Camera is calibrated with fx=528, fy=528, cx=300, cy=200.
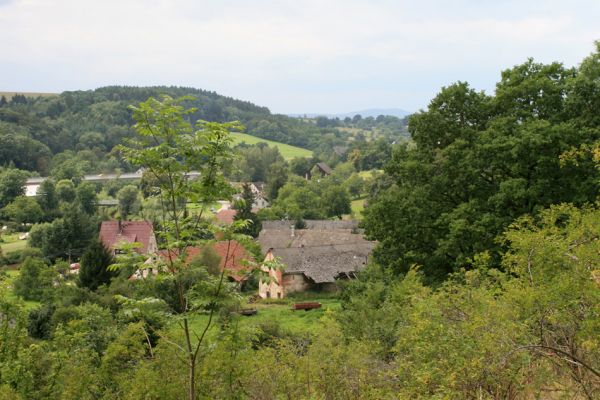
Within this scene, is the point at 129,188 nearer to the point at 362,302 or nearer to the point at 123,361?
the point at 362,302

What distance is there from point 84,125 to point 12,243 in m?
85.1

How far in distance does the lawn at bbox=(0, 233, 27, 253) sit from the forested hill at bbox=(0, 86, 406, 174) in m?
35.8

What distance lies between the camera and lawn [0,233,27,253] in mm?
56838

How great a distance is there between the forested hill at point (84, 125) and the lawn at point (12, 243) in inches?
1410

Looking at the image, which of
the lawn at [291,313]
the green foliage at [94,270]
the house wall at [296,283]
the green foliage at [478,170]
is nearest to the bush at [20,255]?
the green foliage at [94,270]

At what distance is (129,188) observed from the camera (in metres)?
74.4

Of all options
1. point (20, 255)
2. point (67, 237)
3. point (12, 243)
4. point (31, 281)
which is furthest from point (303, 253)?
point (12, 243)

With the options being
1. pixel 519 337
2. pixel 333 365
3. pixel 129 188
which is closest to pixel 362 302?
pixel 333 365

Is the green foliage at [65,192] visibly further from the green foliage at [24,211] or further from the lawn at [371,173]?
the lawn at [371,173]

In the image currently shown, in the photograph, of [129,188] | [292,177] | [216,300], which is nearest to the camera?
[216,300]

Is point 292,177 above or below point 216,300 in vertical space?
below

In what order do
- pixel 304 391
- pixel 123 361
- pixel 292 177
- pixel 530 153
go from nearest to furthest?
pixel 304 391, pixel 123 361, pixel 530 153, pixel 292 177

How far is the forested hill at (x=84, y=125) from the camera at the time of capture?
106 m

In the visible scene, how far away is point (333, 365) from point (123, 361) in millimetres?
4570
